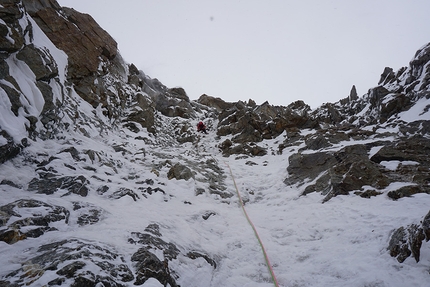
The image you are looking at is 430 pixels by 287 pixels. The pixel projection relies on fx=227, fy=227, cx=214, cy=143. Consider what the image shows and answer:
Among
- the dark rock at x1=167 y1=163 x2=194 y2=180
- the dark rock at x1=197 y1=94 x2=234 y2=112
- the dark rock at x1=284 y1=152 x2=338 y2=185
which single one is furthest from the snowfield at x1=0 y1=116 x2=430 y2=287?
the dark rock at x1=197 y1=94 x2=234 y2=112

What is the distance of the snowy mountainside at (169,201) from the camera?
11.5 feet

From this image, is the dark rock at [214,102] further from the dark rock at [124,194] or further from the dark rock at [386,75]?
the dark rock at [124,194]

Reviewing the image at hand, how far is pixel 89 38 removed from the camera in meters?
15.1

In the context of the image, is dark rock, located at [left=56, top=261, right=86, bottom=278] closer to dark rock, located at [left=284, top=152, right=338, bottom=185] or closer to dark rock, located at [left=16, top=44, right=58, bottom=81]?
dark rock, located at [left=16, top=44, right=58, bottom=81]

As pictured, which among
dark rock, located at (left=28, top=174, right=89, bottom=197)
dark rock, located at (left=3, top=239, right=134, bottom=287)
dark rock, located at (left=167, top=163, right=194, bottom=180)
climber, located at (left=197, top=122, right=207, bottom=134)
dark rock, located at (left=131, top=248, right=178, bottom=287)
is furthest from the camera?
climber, located at (left=197, top=122, right=207, bottom=134)

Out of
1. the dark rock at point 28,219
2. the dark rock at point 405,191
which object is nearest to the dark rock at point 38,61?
the dark rock at point 28,219

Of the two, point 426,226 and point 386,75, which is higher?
point 386,75

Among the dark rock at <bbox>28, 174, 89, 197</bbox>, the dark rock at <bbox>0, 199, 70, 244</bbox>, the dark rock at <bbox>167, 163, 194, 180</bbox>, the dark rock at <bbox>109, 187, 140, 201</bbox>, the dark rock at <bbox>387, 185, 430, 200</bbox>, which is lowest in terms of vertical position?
the dark rock at <bbox>0, 199, 70, 244</bbox>

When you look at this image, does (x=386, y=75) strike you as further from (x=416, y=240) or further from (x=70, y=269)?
(x=70, y=269)

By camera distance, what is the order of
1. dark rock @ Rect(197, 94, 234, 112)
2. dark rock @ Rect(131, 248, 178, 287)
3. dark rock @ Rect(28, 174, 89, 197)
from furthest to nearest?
1. dark rock @ Rect(197, 94, 234, 112)
2. dark rock @ Rect(28, 174, 89, 197)
3. dark rock @ Rect(131, 248, 178, 287)

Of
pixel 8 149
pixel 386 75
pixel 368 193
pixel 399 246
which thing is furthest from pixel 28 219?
pixel 386 75

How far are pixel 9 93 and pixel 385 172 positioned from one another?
35.8 ft

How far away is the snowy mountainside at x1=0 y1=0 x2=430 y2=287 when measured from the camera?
3.50 m

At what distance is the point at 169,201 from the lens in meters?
7.05
